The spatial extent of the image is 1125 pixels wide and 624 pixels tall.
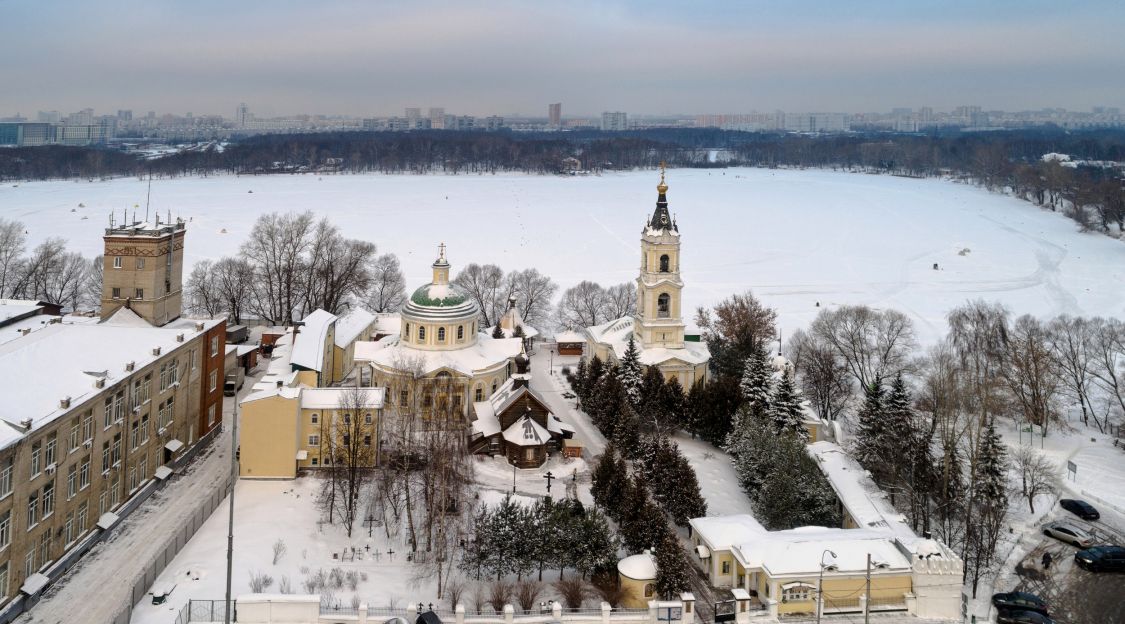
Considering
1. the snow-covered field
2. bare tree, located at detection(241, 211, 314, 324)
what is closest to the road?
bare tree, located at detection(241, 211, 314, 324)

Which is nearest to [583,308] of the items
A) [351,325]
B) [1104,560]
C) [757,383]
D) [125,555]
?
[351,325]

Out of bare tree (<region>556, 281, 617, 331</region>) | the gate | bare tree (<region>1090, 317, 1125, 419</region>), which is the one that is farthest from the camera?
bare tree (<region>556, 281, 617, 331</region>)

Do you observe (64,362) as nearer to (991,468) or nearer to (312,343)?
(312,343)

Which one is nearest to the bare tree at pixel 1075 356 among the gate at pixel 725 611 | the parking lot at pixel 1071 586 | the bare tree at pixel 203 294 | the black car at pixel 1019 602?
the parking lot at pixel 1071 586

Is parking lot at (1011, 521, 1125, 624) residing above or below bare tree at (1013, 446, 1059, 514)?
below

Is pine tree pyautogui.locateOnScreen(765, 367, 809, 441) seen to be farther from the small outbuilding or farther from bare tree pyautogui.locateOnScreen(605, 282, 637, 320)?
bare tree pyautogui.locateOnScreen(605, 282, 637, 320)

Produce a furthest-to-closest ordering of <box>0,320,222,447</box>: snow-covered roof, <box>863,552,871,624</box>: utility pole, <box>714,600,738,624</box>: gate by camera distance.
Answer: <box>0,320,222,447</box>: snow-covered roof
<box>714,600,738,624</box>: gate
<box>863,552,871,624</box>: utility pole

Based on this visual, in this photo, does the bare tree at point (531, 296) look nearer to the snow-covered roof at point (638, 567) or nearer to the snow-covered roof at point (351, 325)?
the snow-covered roof at point (351, 325)

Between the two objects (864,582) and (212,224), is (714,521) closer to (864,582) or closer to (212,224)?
(864,582)
